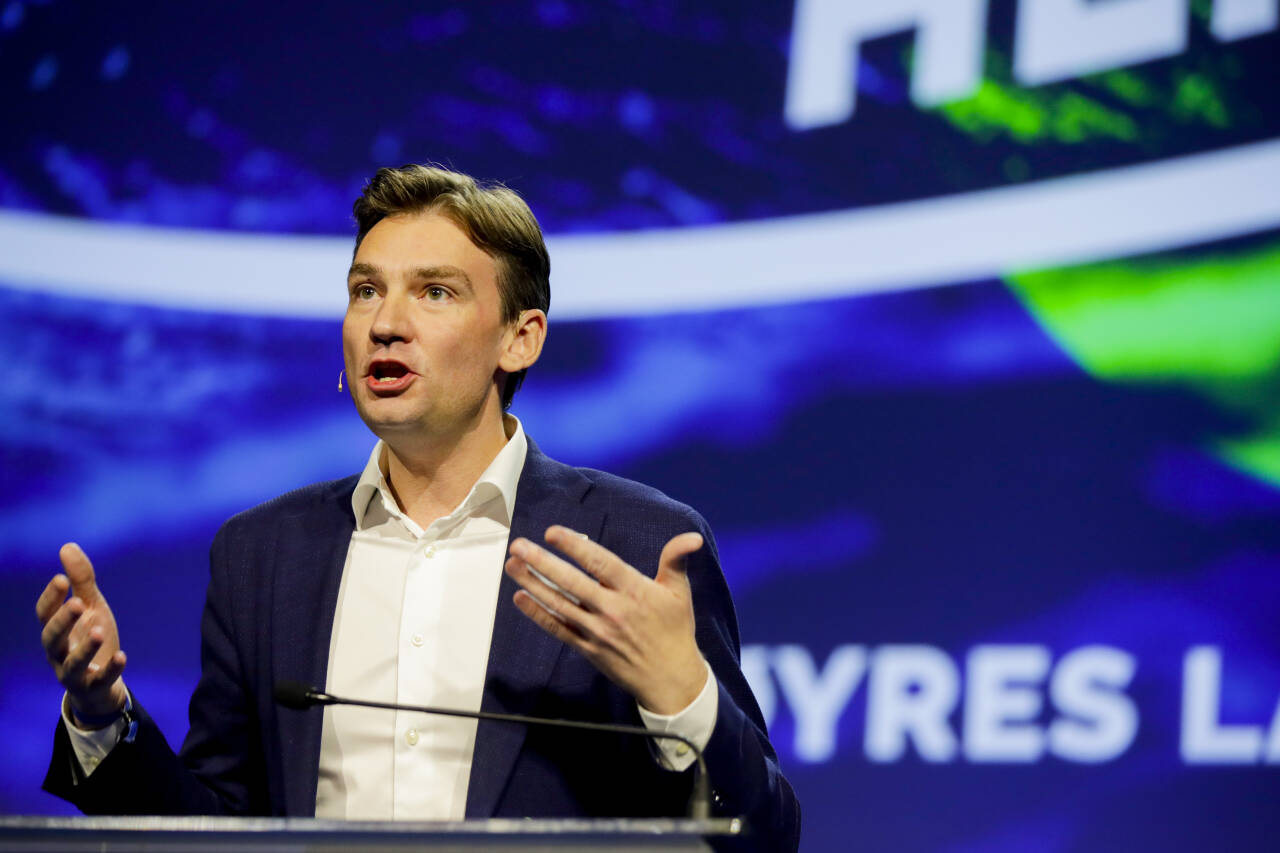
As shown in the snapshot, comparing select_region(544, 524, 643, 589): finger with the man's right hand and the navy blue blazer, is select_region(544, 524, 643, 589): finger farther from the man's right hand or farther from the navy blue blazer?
the man's right hand

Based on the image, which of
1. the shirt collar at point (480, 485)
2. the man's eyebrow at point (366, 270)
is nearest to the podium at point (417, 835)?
the shirt collar at point (480, 485)

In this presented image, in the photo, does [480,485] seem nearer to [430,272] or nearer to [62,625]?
[430,272]

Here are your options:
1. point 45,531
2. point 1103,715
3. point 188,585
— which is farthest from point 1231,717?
point 45,531

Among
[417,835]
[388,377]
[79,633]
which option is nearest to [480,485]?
[388,377]

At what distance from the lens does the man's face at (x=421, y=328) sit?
2.32 metres

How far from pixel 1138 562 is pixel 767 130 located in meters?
1.40

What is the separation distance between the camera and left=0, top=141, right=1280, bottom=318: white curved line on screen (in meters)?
3.18

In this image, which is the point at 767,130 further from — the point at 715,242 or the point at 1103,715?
the point at 1103,715

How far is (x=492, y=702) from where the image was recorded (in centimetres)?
215

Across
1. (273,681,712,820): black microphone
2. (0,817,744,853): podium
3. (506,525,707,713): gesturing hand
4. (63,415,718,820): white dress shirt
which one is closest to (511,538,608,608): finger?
(506,525,707,713): gesturing hand

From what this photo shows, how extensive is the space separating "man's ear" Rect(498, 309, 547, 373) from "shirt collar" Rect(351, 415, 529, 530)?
0.13 m

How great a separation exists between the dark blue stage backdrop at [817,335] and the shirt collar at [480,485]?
105cm

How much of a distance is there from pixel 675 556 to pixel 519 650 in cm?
48

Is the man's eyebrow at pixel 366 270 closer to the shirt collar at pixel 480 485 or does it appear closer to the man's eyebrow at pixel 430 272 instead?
the man's eyebrow at pixel 430 272
